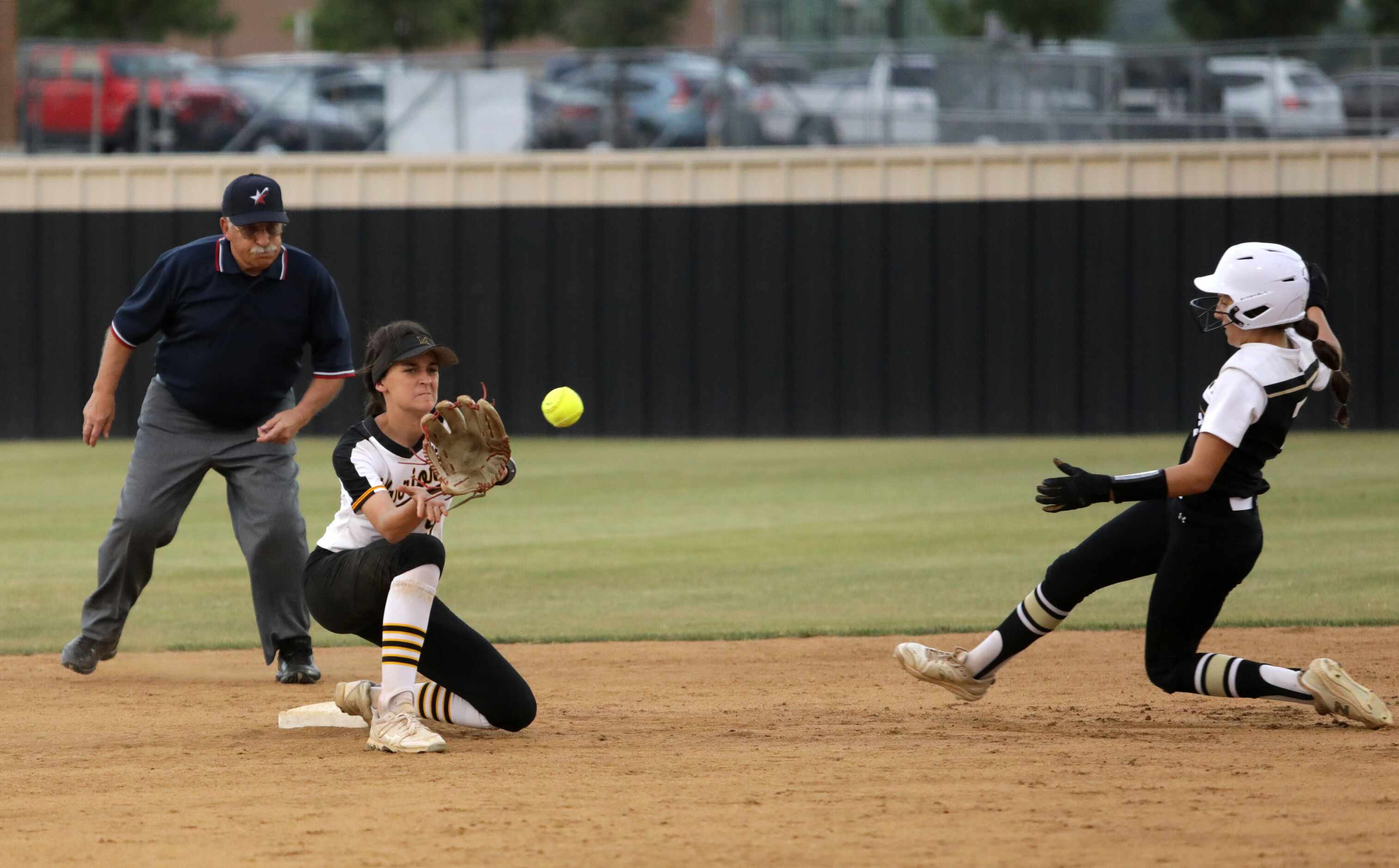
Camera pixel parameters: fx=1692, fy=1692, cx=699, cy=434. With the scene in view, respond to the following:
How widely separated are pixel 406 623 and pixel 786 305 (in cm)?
1615

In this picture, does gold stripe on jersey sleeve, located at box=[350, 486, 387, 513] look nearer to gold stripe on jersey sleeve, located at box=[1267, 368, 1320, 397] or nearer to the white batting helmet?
the white batting helmet

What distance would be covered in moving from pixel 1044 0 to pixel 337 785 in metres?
33.9

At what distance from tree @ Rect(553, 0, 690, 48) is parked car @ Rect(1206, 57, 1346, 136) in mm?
22683

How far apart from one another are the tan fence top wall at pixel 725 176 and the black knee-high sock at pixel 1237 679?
15.9 m

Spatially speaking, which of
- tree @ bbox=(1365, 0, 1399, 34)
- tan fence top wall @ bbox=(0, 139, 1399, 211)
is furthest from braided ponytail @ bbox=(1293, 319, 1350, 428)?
tree @ bbox=(1365, 0, 1399, 34)

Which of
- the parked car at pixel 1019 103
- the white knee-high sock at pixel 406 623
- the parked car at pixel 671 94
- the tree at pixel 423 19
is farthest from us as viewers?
the tree at pixel 423 19

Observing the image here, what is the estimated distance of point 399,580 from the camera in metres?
5.74

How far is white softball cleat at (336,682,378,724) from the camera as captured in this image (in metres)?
5.99

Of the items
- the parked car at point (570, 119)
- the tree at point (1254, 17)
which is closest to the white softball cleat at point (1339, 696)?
the parked car at point (570, 119)

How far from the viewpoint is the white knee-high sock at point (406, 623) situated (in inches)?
226

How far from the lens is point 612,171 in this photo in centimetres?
2180

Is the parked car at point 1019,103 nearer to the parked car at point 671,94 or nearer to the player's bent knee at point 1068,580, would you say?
the parked car at point 671,94

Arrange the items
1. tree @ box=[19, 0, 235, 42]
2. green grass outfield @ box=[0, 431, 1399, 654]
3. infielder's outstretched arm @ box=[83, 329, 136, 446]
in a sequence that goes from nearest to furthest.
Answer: infielder's outstretched arm @ box=[83, 329, 136, 446], green grass outfield @ box=[0, 431, 1399, 654], tree @ box=[19, 0, 235, 42]

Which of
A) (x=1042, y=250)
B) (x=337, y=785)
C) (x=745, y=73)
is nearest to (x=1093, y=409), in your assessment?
(x=1042, y=250)
